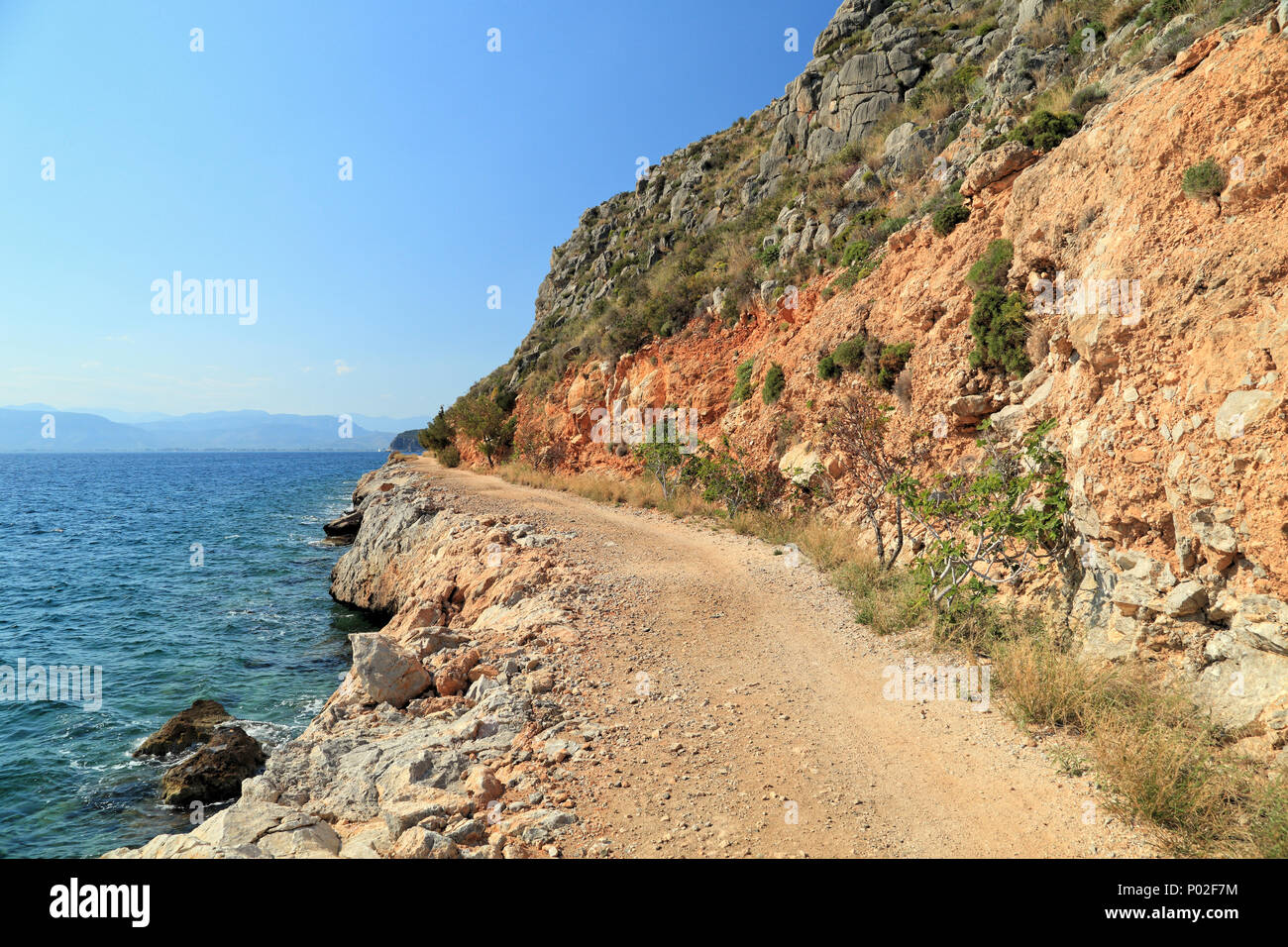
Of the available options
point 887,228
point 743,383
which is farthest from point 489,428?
point 887,228

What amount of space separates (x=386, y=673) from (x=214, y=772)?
9.66ft

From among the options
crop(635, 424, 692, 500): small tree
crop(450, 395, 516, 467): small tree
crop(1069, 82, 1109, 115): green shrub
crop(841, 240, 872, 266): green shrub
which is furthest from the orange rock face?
crop(450, 395, 516, 467): small tree

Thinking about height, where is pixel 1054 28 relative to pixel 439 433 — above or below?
above

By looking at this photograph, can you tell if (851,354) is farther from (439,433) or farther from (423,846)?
(439,433)

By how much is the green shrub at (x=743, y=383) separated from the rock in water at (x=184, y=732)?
13.8 metres

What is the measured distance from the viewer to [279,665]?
12.4 m

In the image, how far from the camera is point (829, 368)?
47.6ft

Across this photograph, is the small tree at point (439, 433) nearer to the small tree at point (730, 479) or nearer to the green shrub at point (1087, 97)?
the small tree at point (730, 479)

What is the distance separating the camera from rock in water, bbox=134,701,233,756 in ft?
29.1

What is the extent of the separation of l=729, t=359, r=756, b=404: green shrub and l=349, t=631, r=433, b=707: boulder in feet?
42.1

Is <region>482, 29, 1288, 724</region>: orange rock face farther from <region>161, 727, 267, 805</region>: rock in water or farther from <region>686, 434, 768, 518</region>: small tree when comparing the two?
<region>161, 727, 267, 805</region>: rock in water

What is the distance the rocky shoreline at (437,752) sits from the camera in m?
4.09
